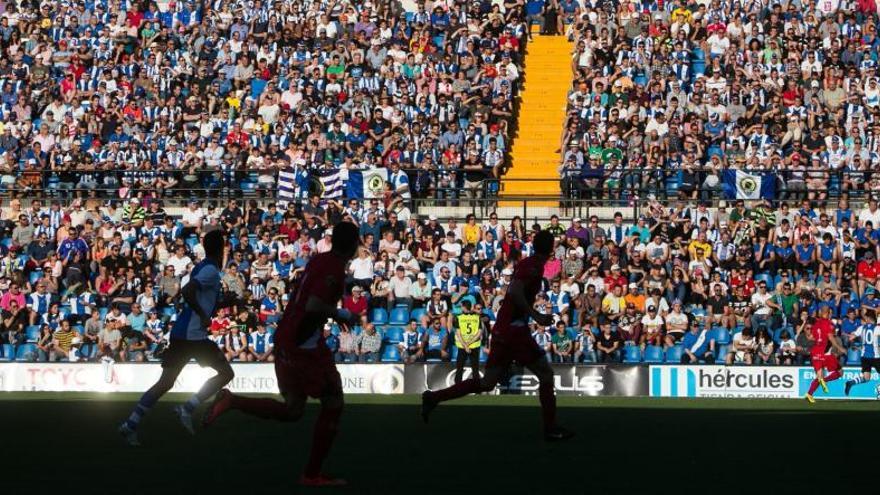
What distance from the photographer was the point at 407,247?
30766 millimetres

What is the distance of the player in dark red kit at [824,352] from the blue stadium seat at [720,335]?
177cm

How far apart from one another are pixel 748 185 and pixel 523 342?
16.9 m

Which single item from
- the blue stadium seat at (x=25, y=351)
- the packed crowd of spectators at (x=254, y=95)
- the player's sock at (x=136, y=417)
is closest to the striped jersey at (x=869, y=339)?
the packed crowd of spectators at (x=254, y=95)

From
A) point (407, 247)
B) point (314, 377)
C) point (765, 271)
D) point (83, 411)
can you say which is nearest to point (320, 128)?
point (407, 247)

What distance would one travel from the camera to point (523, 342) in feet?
48.9

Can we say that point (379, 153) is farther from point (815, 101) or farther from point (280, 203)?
point (815, 101)

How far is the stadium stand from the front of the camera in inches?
1142

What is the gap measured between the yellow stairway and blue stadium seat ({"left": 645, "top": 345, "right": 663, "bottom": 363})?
16.7 ft

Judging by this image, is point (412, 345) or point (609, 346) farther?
point (412, 345)

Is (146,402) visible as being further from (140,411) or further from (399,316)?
(399,316)

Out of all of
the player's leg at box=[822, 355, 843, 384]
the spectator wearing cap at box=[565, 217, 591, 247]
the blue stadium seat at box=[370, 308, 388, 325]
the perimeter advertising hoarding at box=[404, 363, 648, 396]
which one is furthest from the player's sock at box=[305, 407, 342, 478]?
the spectator wearing cap at box=[565, 217, 591, 247]

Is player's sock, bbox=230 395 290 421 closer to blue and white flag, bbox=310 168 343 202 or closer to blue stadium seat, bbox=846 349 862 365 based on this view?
blue stadium seat, bbox=846 349 862 365

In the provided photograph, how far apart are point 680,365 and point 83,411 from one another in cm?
1163

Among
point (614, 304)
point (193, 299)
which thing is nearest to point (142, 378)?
point (614, 304)
